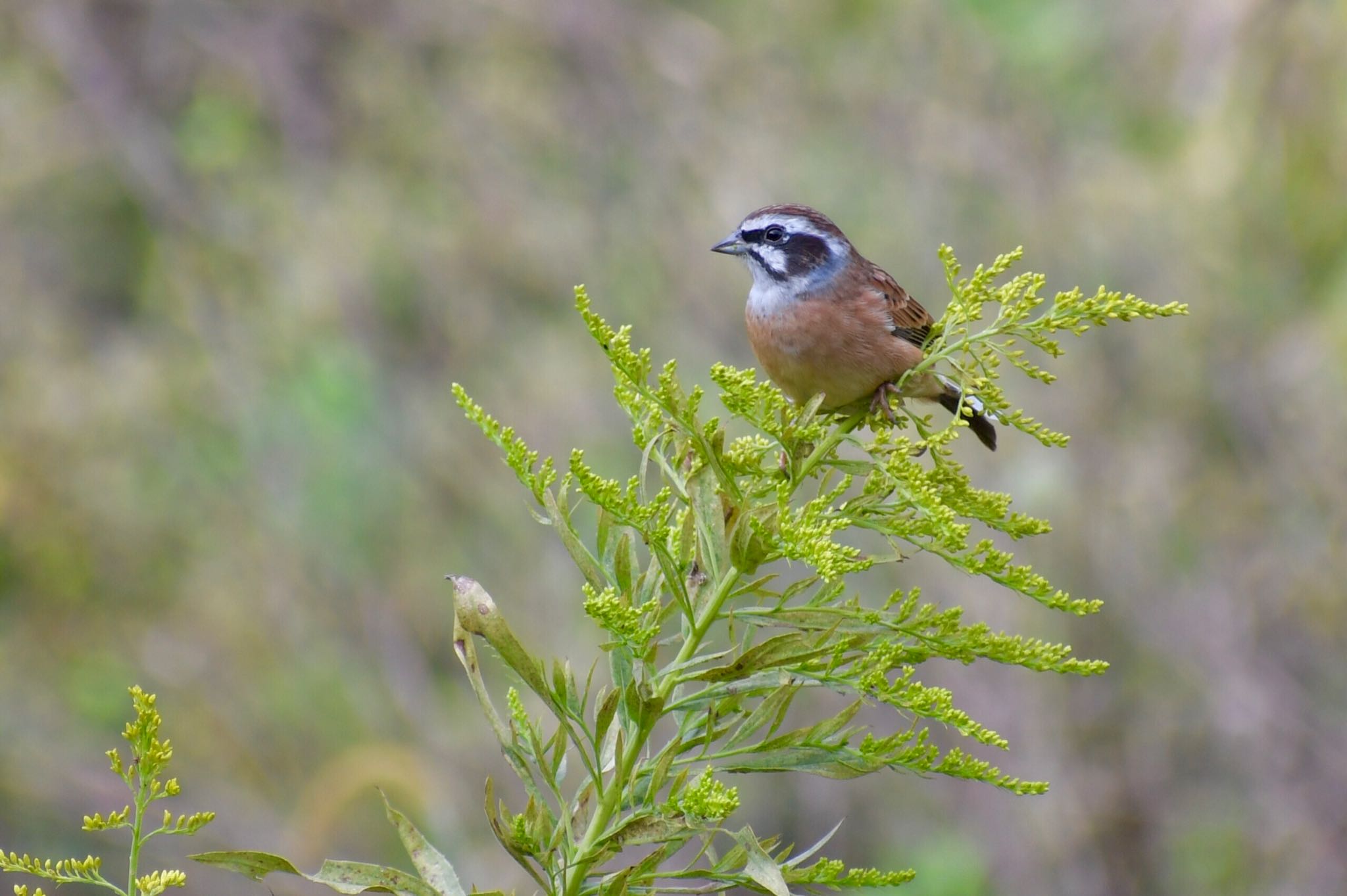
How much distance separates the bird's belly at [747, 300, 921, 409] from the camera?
3.10m

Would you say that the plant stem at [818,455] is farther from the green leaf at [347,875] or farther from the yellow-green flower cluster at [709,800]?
the green leaf at [347,875]

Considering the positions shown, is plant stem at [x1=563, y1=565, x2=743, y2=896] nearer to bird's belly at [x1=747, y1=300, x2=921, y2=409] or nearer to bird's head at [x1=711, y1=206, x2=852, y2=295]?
bird's belly at [x1=747, y1=300, x2=921, y2=409]

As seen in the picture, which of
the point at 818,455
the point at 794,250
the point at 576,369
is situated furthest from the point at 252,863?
the point at 576,369

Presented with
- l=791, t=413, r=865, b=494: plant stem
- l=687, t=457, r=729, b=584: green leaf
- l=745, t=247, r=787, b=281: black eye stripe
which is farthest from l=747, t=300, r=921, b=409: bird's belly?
l=687, t=457, r=729, b=584: green leaf

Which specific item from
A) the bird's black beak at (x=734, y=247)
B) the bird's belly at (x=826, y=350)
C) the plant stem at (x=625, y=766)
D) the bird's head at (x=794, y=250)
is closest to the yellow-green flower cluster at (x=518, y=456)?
the plant stem at (x=625, y=766)

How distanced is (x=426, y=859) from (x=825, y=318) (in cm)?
203

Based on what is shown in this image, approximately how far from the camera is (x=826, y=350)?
3293 millimetres

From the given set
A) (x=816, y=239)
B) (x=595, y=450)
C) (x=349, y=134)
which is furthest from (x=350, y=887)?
(x=349, y=134)

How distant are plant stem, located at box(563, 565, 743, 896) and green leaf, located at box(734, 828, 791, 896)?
170 millimetres

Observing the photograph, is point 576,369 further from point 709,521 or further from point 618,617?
point 618,617

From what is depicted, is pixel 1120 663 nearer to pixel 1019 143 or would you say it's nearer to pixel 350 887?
pixel 1019 143

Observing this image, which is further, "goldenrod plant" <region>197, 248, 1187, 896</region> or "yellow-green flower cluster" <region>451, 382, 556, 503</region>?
"yellow-green flower cluster" <region>451, 382, 556, 503</region>

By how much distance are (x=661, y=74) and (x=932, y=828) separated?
503 cm

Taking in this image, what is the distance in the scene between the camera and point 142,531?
8.61 metres
